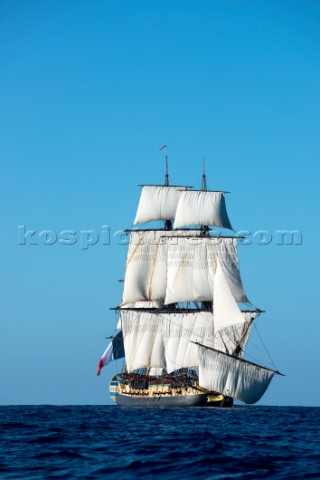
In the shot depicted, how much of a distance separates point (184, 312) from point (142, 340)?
9.54m

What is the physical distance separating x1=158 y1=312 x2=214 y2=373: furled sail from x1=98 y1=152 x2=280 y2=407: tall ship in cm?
13

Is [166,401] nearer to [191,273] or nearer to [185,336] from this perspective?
[185,336]

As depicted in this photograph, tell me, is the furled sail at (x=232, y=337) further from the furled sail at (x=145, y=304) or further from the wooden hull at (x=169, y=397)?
the furled sail at (x=145, y=304)

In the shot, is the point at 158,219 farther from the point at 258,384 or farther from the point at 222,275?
the point at 258,384

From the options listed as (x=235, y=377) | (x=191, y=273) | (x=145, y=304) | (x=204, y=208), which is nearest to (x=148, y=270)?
(x=145, y=304)

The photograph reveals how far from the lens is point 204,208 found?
11356 cm

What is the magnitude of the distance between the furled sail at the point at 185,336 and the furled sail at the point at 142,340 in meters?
3.50

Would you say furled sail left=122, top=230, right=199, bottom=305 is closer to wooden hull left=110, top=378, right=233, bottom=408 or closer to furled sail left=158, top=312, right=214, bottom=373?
furled sail left=158, top=312, right=214, bottom=373

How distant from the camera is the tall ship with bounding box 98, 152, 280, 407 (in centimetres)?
9719

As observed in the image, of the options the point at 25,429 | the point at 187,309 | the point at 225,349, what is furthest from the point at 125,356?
the point at 25,429

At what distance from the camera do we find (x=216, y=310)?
100438 millimetres

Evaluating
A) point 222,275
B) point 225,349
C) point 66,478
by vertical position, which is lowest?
point 66,478

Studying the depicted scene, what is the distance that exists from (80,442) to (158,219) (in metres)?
83.9

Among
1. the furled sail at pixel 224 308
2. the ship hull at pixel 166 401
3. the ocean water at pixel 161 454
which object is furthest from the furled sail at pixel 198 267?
the ocean water at pixel 161 454
